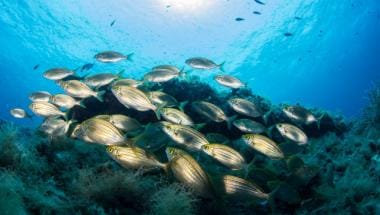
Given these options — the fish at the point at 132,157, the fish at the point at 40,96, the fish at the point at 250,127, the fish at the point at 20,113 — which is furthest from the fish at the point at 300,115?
the fish at the point at 20,113

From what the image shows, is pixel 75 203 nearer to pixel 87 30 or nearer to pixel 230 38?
pixel 87 30

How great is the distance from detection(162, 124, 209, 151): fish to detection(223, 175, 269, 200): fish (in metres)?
0.94

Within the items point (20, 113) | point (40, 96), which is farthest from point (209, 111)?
point (20, 113)

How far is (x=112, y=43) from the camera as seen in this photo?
4141 cm

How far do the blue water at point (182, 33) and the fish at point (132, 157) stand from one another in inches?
1011

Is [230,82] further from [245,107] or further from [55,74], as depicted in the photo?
[55,74]

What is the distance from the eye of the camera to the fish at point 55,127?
21.2ft

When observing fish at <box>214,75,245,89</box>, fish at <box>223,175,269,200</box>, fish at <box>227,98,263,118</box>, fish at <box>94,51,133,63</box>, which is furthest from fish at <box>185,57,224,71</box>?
fish at <box>223,175,269,200</box>

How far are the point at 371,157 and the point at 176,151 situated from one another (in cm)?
467

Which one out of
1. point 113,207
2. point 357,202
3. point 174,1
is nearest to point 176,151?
point 113,207

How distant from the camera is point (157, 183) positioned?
14.9ft

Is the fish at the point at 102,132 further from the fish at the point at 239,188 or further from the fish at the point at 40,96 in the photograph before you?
the fish at the point at 40,96

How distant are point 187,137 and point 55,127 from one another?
12.2 feet

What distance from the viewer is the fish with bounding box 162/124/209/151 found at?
4.80 metres
